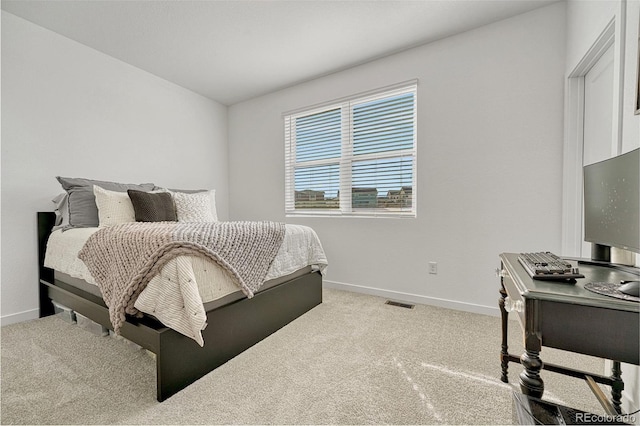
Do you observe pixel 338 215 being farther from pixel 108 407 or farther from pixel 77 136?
pixel 77 136

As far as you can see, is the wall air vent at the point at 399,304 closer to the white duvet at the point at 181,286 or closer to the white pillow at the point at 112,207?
the white duvet at the point at 181,286

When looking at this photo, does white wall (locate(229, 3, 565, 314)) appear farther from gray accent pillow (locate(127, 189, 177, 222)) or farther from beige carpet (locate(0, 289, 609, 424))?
gray accent pillow (locate(127, 189, 177, 222))

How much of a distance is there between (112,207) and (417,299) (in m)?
2.92

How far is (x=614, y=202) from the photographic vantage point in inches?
42.4

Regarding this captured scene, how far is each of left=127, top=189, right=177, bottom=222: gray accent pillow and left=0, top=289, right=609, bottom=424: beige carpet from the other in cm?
Result: 96

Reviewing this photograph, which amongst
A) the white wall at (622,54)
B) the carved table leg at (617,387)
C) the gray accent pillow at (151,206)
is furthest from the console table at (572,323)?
the gray accent pillow at (151,206)

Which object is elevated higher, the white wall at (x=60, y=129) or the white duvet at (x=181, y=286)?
the white wall at (x=60, y=129)

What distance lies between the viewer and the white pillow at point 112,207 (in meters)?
2.21

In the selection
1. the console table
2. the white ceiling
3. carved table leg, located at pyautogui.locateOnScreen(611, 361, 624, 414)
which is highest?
the white ceiling

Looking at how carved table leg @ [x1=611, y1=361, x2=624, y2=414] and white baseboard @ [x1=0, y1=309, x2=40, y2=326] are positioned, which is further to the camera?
white baseboard @ [x1=0, y1=309, x2=40, y2=326]

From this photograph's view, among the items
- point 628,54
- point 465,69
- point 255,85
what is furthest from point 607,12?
point 255,85

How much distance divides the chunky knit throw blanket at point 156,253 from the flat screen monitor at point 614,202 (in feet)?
5.85

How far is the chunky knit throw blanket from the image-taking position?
1399mm

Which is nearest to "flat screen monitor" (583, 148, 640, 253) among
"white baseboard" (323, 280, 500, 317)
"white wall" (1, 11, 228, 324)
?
"white baseboard" (323, 280, 500, 317)
